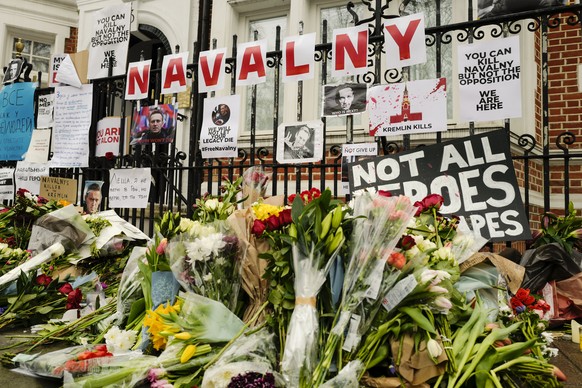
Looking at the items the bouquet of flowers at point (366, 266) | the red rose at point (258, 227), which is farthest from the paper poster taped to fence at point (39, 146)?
the bouquet of flowers at point (366, 266)

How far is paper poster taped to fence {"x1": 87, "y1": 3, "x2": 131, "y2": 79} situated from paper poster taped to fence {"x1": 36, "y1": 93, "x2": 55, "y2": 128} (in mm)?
717

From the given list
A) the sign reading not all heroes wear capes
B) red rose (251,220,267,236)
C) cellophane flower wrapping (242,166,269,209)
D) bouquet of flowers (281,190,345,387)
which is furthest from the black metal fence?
bouquet of flowers (281,190,345,387)

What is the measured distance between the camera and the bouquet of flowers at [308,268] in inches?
54.1

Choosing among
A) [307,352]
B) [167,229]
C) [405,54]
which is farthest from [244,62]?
[307,352]

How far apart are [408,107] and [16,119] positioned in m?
4.77

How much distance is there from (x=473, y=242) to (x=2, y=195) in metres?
5.59

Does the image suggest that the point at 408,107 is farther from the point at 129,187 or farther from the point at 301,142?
the point at 129,187

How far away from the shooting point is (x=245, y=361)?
1419mm

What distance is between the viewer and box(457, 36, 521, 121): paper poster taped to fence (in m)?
3.13

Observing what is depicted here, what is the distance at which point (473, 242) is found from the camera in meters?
1.86

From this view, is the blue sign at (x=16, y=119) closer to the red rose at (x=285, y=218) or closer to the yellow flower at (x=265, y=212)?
the yellow flower at (x=265, y=212)

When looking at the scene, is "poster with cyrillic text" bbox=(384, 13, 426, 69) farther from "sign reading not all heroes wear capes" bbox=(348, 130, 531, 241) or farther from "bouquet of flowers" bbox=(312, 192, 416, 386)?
"bouquet of flowers" bbox=(312, 192, 416, 386)

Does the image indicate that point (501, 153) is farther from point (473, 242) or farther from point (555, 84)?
point (555, 84)

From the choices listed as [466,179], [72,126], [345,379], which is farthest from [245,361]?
[72,126]
